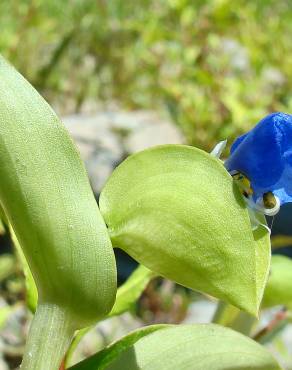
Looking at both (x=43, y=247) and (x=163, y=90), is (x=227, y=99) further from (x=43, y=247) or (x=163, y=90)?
(x=43, y=247)

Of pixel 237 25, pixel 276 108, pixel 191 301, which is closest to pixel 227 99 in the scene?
pixel 276 108

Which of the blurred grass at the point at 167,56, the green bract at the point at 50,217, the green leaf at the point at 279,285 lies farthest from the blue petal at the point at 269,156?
the blurred grass at the point at 167,56

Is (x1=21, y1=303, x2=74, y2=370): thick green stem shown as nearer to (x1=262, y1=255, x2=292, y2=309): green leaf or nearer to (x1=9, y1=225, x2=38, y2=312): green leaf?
(x1=9, y1=225, x2=38, y2=312): green leaf

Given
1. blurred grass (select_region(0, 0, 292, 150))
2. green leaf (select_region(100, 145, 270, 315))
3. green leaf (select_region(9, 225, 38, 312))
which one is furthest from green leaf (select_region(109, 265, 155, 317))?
blurred grass (select_region(0, 0, 292, 150))

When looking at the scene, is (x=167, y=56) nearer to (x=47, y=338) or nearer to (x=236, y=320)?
(x=236, y=320)

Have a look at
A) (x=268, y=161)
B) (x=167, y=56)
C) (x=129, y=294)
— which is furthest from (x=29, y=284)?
(x=167, y=56)

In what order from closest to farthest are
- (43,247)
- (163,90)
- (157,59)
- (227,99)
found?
(43,247) → (227,99) → (163,90) → (157,59)

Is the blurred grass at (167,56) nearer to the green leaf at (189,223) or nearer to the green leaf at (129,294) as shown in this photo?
the green leaf at (129,294)
